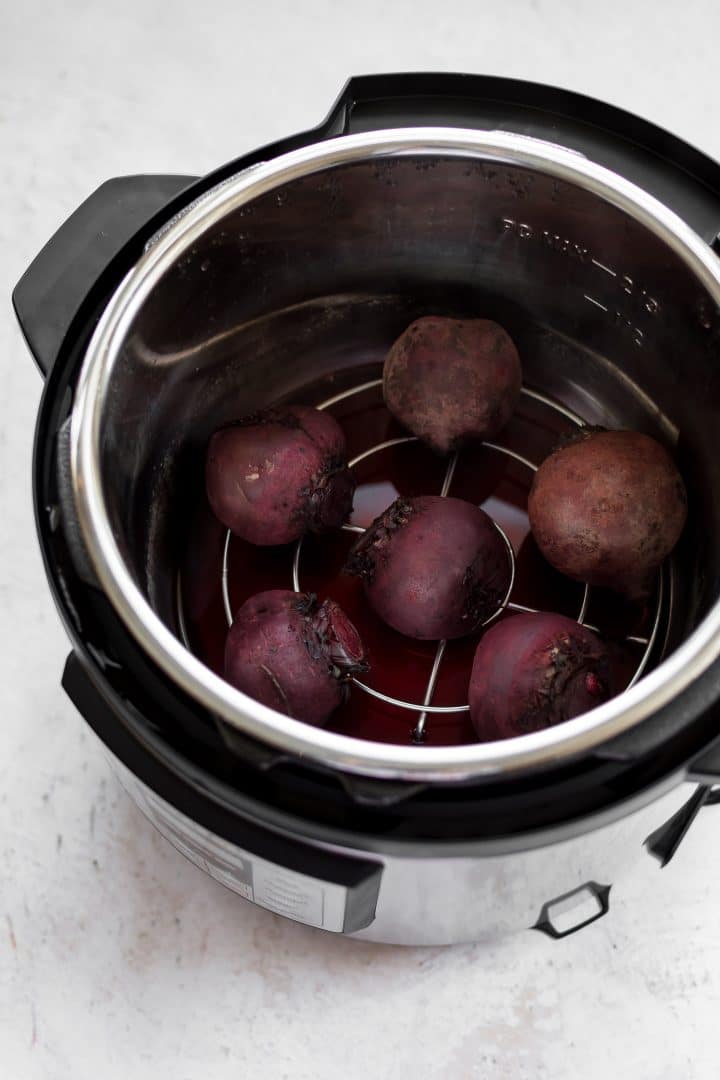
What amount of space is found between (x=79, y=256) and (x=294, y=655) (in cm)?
42

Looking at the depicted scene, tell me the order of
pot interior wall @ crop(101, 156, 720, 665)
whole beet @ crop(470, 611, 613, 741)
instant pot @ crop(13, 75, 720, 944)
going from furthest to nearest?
pot interior wall @ crop(101, 156, 720, 665) < whole beet @ crop(470, 611, 613, 741) < instant pot @ crop(13, 75, 720, 944)

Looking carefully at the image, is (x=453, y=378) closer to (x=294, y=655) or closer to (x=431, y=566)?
(x=431, y=566)

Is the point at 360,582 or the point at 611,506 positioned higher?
the point at 611,506

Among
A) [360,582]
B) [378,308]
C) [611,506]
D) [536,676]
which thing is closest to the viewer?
[536,676]

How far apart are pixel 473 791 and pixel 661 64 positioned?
1.21 metres

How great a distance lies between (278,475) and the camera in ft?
3.28

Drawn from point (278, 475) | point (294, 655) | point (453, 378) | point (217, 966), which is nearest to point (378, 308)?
point (453, 378)

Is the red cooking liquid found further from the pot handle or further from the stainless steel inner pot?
Result: the pot handle

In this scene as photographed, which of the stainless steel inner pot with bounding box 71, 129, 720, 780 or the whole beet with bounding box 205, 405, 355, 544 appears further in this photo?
the whole beet with bounding box 205, 405, 355, 544

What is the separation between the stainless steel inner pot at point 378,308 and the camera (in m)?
0.88

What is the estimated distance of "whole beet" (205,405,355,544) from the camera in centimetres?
100

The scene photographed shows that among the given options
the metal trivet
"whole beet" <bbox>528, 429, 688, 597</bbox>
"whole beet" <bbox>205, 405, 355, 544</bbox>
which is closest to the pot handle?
"whole beet" <bbox>205, 405, 355, 544</bbox>

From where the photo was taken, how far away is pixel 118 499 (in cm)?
90

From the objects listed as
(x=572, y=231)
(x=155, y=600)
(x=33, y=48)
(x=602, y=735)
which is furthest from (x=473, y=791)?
(x=33, y=48)
